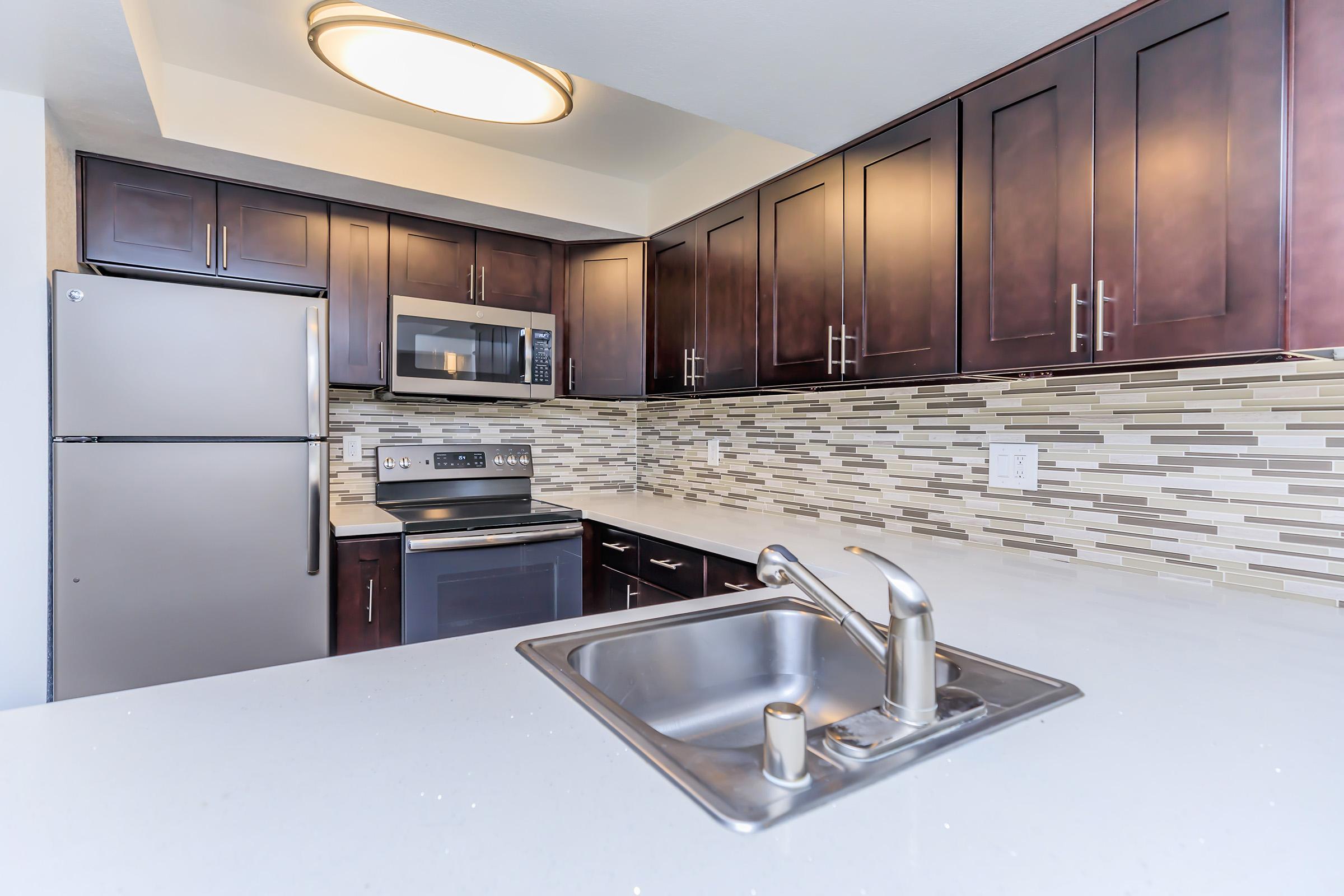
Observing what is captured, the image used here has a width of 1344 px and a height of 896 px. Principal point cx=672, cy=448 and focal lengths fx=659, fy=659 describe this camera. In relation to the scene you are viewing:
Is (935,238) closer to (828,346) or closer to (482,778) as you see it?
(828,346)

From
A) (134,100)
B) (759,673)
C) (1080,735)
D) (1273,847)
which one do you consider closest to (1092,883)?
(1273,847)

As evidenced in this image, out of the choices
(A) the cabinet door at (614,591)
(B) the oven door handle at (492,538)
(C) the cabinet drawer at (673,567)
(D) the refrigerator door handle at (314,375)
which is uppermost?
(D) the refrigerator door handle at (314,375)

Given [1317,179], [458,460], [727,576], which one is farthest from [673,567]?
[1317,179]

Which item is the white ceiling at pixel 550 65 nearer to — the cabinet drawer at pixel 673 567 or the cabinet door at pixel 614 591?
the cabinet drawer at pixel 673 567

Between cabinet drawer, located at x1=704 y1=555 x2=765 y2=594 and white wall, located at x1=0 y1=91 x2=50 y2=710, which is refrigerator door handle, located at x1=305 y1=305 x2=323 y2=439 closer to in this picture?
white wall, located at x1=0 y1=91 x2=50 y2=710

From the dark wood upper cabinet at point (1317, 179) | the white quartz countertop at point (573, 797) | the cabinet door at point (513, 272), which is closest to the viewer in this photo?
the white quartz countertop at point (573, 797)

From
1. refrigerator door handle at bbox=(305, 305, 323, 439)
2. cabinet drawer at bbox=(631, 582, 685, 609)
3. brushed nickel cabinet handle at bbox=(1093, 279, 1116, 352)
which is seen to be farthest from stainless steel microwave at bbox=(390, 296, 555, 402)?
brushed nickel cabinet handle at bbox=(1093, 279, 1116, 352)

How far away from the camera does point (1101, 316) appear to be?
137cm

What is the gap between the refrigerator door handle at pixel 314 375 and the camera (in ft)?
7.12

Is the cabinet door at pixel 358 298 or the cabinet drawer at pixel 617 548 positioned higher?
the cabinet door at pixel 358 298

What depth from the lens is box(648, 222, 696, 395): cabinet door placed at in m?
2.75

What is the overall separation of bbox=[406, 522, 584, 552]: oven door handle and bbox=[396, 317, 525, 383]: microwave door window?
2.22 ft

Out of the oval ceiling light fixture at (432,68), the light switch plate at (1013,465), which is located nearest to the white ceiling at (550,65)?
the oval ceiling light fixture at (432,68)

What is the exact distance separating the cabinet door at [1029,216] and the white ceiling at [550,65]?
9cm
